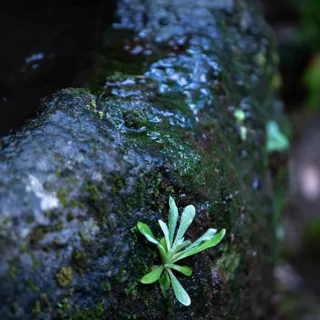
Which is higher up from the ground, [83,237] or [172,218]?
[83,237]

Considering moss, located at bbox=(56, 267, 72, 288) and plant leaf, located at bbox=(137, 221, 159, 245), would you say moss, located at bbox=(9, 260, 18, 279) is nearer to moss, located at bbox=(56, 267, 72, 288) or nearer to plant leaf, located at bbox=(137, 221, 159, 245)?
moss, located at bbox=(56, 267, 72, 288)

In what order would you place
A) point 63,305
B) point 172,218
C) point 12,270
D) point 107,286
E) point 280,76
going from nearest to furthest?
1. point 12,270
2. point 63,305
3. point 107,286
4. point 172,218
5. point 280,76

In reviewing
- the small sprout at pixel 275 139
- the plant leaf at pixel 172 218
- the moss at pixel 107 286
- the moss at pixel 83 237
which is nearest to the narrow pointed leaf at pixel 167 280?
the plant leaf at pixel 172 218

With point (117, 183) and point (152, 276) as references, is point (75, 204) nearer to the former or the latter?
point (117, 183)

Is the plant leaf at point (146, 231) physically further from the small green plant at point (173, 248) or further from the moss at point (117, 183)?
the moss at point (117, 183)

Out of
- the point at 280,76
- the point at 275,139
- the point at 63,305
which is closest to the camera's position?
the point at 63,305

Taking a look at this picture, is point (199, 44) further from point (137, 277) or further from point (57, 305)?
point (57, 305)

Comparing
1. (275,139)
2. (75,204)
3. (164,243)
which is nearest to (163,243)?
(164,243)

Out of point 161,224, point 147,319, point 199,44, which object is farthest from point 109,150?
point 199,44
